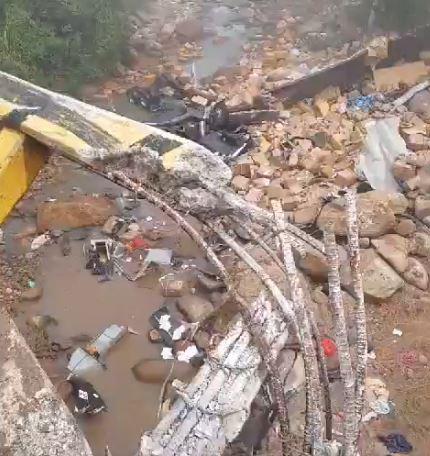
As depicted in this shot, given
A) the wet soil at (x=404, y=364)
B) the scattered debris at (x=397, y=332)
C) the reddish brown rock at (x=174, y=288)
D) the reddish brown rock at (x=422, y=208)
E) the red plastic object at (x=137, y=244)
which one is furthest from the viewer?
the red plastic object at (x=137, y=244)

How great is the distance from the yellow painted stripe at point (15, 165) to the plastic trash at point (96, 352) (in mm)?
2690

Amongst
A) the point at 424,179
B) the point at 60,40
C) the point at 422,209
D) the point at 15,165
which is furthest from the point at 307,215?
the point at 60,40

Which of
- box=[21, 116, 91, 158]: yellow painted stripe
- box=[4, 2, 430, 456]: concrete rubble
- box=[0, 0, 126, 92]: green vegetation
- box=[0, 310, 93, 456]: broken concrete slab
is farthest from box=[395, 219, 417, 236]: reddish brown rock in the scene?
box=[0, 0, 126, 92]: green vegetation

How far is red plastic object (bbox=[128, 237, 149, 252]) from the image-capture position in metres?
7.37

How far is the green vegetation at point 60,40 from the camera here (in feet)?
30.7

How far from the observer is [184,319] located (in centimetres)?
653

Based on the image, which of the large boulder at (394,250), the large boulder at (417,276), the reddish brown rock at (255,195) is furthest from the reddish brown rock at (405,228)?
the reddish brown rock at (255,195)

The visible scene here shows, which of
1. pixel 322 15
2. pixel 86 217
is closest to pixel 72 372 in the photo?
pixel 86 217

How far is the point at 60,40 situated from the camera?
32.3ft

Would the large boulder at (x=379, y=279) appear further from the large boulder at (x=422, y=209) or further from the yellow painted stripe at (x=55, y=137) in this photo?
the yellow painted stripe at (x=55, y=137)

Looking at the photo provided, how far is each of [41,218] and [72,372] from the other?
226cm

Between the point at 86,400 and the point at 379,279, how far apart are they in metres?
2.99

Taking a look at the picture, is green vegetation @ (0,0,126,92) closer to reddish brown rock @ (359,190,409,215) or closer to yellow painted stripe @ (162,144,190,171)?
reddish brown rock @ (359,190,409,215)

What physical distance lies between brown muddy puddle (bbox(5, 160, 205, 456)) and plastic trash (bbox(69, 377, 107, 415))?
0.24 feet
